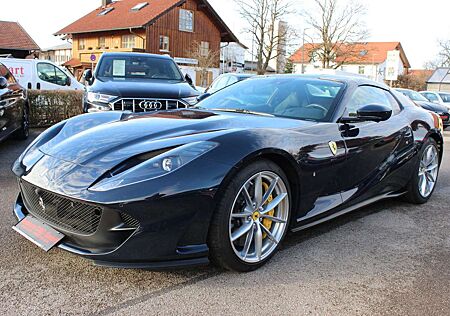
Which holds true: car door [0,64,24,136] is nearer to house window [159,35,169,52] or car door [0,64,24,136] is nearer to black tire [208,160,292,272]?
black tire [208,160,292,272]

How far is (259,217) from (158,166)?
0.82 metres

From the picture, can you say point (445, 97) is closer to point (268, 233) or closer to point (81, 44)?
point (268, 233)

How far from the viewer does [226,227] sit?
2658 mm

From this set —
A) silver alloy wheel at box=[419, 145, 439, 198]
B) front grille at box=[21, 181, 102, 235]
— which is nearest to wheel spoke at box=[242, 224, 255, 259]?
front grille at box=[21, 181, 102, 235]

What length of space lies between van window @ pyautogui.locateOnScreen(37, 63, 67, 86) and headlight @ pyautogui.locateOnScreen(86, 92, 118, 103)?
298 inches

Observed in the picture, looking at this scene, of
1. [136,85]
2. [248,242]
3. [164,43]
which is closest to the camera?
[248,242]

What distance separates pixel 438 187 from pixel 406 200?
130cm

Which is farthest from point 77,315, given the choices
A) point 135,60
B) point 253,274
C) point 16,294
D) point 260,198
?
point 135,60

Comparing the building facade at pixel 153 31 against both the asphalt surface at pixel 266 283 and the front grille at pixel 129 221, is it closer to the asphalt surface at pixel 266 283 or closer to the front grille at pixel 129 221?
the asphalt surface at pixel 266 283

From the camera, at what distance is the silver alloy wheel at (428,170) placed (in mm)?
4801

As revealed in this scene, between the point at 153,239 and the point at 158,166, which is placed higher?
the point at 158,166

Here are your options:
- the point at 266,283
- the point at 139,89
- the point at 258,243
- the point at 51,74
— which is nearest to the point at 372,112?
the point at 258,243

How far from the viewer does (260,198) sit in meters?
2.93

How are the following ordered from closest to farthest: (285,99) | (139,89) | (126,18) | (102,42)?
(285,99), (139,89), (126,18), (102,42)
